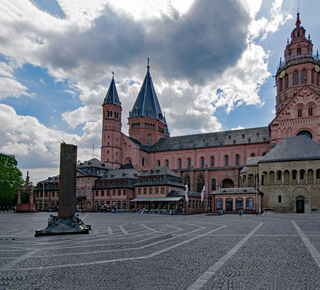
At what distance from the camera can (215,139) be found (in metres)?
89.9

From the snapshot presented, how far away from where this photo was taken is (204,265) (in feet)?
36.6

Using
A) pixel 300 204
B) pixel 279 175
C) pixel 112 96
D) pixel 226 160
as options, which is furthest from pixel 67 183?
pixel 112 96

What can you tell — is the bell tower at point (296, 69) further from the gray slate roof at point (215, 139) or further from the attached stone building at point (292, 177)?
the attached stone building at point (292, 177)

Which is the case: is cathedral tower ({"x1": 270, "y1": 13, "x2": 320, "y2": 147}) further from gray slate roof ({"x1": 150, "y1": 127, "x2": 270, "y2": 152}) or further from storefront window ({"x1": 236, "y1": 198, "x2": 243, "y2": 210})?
storefront window ({"x1": 236, "y1": 198, "x2": 243, "y2": 210})

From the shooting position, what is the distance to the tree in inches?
2822

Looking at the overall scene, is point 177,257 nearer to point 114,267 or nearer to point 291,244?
point 114,267

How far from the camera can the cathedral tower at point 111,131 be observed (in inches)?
3684

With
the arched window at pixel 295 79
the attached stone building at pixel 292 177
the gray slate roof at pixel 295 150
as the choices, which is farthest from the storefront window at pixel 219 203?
the arched window at pixel 295 79

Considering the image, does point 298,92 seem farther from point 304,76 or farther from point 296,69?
point 296,69

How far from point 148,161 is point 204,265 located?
85.3 meters

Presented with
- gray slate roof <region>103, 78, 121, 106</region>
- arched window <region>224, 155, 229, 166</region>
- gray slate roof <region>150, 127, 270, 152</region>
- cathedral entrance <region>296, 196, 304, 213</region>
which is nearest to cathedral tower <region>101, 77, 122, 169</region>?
gray slate roof <region>103, 78, 121, 106</region>

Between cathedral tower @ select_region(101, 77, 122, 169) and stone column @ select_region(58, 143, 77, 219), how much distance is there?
71869 millimetres

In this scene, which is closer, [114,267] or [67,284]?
[67,284]

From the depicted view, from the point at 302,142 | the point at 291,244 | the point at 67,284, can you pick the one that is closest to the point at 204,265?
the point at 67,284
